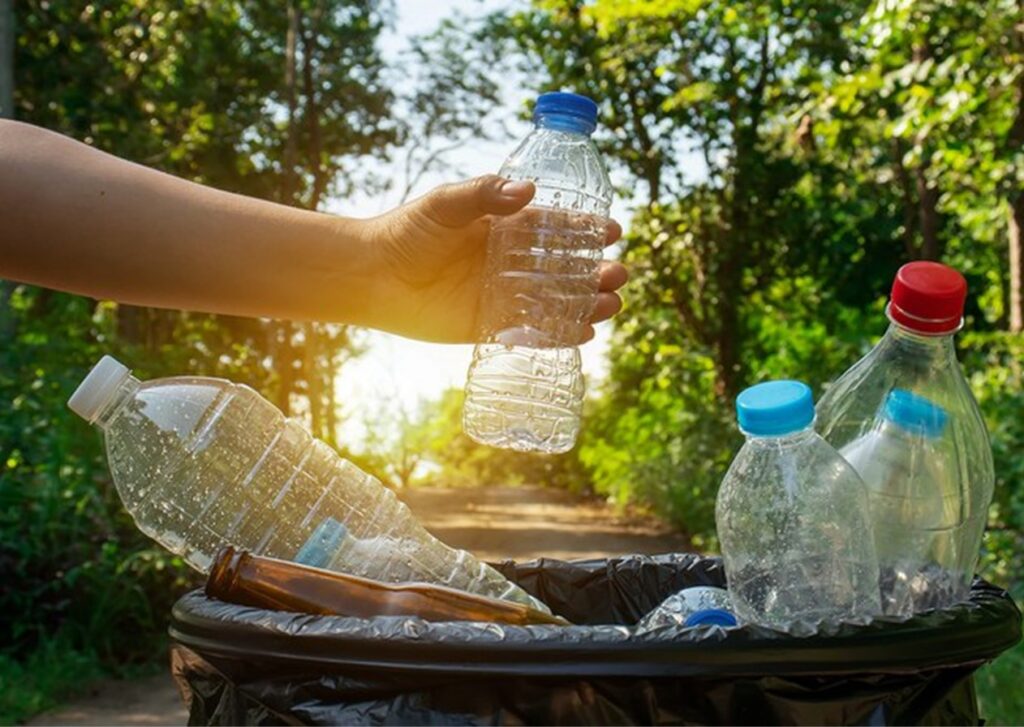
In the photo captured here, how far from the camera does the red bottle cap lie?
1.52 meters

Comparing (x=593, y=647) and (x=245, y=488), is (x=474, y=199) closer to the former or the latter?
(x=245, y=488)

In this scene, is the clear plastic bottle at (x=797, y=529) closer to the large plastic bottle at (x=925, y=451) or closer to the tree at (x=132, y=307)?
the large plastic bottle at (x=925, y=451)

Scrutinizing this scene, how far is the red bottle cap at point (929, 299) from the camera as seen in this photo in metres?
1.52

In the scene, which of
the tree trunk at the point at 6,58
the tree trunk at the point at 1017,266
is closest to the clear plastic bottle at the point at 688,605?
the tree trunk at the point at 6,58

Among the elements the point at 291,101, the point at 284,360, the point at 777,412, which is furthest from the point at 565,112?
the point at 284,360

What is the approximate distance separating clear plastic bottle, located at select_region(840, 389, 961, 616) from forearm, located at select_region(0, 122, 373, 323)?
858mm

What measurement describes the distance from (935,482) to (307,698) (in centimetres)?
80

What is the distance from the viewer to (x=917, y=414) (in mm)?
1609

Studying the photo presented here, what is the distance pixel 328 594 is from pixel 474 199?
27.0 inches

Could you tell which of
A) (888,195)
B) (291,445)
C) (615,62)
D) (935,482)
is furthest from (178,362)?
(935,482)

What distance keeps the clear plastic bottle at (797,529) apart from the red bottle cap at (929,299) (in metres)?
0.17

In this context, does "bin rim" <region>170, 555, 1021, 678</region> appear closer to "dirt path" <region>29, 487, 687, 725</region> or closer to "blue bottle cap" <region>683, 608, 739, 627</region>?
"blue bottle cap" <region>683, 608, 739, 627</region>

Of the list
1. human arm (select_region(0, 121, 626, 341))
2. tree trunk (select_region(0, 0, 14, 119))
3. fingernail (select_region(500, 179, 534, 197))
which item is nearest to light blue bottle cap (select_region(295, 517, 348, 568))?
human arm (select_region(0, 121, 626, 341))

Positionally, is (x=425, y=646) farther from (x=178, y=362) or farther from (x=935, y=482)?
(x=178, y=362)
